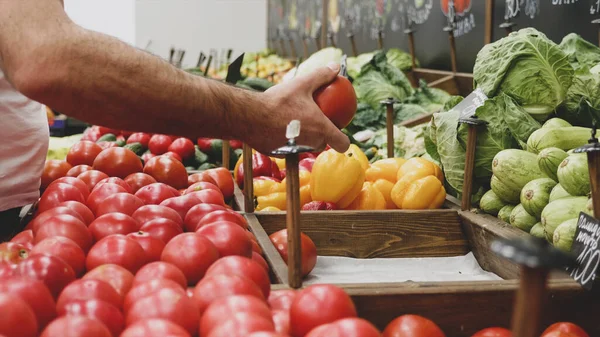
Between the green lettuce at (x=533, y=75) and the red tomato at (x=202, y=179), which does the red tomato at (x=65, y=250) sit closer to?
the red tomato at (x=202, y=179)

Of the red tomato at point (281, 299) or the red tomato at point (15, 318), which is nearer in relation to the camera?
the red tomato at point (15, 318)

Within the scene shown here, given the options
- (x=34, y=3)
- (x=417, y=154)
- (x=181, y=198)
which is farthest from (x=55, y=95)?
(x=417, y=154)

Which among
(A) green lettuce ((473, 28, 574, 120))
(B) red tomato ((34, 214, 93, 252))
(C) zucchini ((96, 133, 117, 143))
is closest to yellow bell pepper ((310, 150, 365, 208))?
(A) green lettuce ((473, 28, 574, 120))

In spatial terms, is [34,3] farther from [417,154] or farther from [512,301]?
[417,154]

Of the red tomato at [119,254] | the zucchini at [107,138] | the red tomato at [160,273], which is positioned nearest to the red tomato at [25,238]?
the red tomato at [119,254]

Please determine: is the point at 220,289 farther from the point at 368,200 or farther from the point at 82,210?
the point at 368,200

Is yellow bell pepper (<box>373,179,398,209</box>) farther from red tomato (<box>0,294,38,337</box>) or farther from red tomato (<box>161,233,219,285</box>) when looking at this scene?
red tomato (<box>0,294,38,337</box>)

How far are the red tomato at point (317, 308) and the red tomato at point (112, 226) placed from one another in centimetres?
67

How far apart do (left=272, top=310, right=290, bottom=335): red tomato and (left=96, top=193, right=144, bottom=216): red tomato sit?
0.79m

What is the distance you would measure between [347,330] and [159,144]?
307 cm

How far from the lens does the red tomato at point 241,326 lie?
3.33 ft

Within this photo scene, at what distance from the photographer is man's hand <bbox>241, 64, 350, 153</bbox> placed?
1777 mm

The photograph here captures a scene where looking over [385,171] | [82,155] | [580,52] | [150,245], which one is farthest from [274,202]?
[580,52]

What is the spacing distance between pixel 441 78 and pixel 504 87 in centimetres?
264
